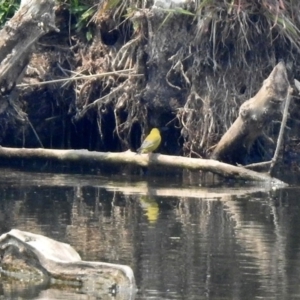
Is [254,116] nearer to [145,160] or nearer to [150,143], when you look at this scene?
[145,160]

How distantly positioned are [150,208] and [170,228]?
1.39 meters

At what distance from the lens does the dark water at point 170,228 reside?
8352 millimetres

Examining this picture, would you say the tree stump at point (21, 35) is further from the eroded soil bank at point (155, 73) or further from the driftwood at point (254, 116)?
the driftwood at point (254, 116)

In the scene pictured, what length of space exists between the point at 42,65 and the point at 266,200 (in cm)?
558

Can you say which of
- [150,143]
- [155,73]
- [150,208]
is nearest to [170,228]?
[150,208]

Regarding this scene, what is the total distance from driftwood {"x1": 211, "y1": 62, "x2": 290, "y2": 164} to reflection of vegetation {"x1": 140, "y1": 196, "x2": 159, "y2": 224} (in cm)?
199

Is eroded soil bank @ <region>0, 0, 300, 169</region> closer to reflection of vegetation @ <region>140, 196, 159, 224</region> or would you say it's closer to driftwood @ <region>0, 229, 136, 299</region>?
reflection of vegetation @ <region>140, 196, 159, 224</region>

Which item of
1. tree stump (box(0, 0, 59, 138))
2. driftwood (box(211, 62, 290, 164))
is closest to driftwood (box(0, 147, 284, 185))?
driftwood (box(211, 62, 290, 164))

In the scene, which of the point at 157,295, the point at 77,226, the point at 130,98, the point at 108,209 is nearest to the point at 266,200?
the point at 108,209

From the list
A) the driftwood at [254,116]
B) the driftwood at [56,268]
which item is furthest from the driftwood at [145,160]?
the driftwood at [56,268]

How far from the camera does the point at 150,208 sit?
1229cm

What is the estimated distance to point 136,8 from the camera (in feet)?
53.1

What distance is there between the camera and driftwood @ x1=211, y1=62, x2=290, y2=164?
549 inches

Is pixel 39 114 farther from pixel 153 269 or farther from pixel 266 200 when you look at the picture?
pixel 153 269
